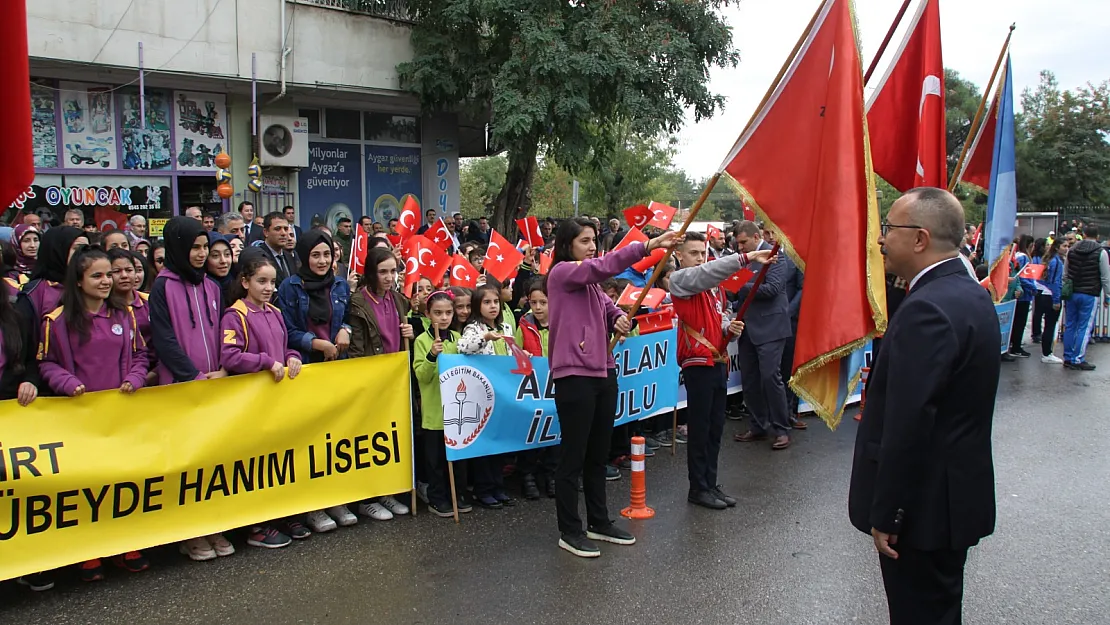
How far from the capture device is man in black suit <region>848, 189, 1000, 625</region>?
276 centimetres

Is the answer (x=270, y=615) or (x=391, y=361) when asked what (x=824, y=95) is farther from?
(x=270, y=615)

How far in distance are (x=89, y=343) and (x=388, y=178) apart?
1529 cm

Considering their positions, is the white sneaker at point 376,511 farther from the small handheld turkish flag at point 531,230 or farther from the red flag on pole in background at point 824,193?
the small handheld turkish flag at point 531,230

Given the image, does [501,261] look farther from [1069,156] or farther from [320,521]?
[1069,156]

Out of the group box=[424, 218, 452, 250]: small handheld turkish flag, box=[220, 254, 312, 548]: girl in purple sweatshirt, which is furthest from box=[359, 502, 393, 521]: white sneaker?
box=[424, 218, 452, 250]: small handheld turkish flag

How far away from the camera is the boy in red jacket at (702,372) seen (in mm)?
6004

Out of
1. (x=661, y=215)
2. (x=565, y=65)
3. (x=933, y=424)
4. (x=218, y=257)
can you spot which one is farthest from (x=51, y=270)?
(x=565, y=65)

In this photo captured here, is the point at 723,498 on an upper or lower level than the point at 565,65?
lower

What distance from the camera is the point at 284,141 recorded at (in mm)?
17234

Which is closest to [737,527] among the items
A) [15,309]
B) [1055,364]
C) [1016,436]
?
[1016,436]

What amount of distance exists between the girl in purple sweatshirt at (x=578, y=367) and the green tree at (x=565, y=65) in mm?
10495

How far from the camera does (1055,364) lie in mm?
12711

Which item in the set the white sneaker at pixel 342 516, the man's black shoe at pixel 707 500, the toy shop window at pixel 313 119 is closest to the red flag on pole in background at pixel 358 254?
the white sneaker at pixel 342 516

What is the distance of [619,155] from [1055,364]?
2302 cm
